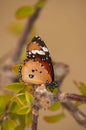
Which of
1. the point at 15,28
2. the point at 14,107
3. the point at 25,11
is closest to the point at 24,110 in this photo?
the point at 14,107

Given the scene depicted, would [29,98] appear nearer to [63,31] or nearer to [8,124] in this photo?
[8,124]

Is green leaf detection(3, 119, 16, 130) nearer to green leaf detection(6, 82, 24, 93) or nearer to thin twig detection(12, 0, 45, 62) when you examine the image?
green leaf detection(6, 82, 24, 93)

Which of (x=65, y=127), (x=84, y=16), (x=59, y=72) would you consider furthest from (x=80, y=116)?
(x=84, y=16)

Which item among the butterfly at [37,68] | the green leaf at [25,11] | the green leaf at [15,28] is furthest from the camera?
the green leaf at [15,28]

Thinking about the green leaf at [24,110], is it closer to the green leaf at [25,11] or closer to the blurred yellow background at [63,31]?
the green leaf at [25,11]

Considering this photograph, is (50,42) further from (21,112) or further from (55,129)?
(21,112)

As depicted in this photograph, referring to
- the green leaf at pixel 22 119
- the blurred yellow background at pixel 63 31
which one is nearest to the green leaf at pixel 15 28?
the blurred yellow background at pixel 63 31

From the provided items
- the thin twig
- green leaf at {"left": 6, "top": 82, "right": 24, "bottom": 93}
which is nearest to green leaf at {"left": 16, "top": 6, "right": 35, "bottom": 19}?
the thin twig
